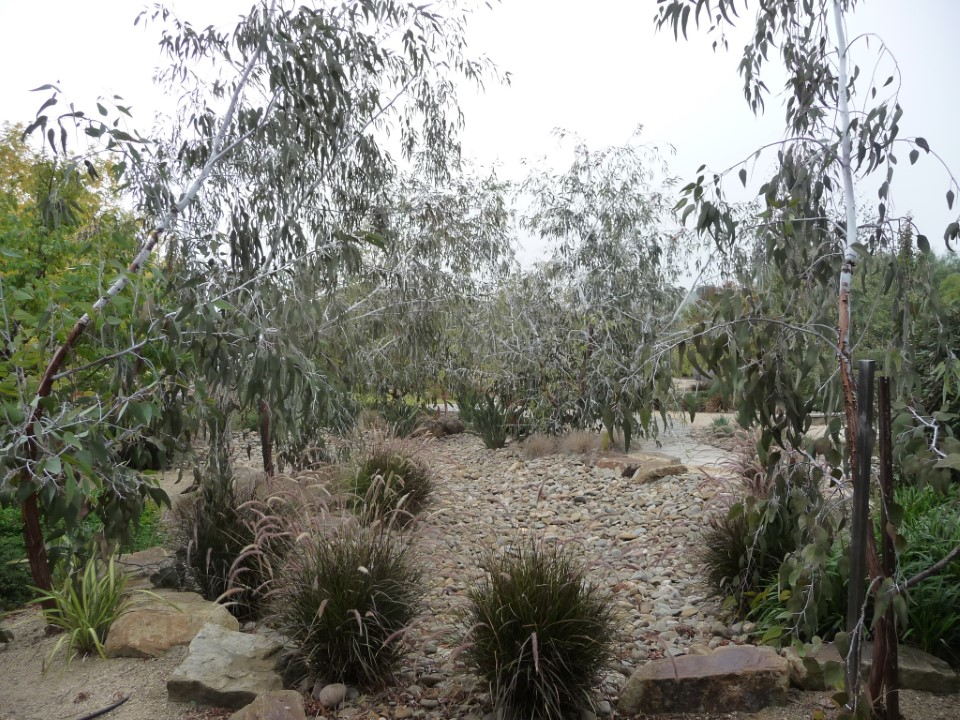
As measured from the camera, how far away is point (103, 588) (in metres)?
3.19

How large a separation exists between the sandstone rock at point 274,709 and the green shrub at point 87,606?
3.12 ft

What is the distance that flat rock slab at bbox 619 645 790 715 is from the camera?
8.43 ft

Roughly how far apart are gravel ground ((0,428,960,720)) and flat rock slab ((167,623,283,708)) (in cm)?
6

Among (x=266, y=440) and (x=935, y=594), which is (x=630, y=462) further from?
(x=935, y=594)

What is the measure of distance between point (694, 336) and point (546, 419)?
6.27 m

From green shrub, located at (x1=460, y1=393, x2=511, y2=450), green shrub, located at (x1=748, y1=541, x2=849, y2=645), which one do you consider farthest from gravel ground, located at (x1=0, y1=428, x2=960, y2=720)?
green shrub, located at (x1=460, y1=393, x2=511, y2=450)

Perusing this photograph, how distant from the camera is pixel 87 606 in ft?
10.2

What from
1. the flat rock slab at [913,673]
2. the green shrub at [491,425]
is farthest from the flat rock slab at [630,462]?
the flat rock slab at [913,673]

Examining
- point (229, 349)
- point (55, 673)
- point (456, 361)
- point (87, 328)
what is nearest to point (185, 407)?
point (87, 328)

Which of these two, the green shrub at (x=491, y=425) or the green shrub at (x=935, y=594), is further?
the green shrub at (x=491, y=425)

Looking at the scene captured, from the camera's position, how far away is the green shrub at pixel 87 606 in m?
3.05

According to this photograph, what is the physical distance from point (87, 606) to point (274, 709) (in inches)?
48.5

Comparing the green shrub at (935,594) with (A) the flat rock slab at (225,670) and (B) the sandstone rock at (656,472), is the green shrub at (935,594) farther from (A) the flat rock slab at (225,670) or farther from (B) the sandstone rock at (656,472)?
(B) the sandstone rock at (656,472)

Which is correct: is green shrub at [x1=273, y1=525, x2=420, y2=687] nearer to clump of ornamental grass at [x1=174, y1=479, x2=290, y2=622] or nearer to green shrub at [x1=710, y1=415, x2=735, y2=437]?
clump of ornamental grass at [x1=174, y1=479, x2=290, y2=622]
